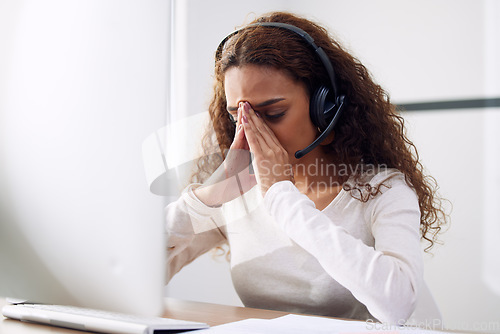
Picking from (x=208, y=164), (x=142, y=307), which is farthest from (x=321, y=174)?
(x=142, y=307)

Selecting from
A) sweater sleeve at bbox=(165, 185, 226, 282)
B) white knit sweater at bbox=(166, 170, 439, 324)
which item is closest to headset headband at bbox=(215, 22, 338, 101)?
white knit sweater at bbox=(166, 170, 439, 324)

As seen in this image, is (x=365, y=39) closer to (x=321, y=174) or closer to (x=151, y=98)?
(x=321, y=174)

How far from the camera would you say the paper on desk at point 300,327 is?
617mm

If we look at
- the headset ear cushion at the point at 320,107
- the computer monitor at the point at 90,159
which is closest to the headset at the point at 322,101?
the headset ear cushion at the point at 320,107

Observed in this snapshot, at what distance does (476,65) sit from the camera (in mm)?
722

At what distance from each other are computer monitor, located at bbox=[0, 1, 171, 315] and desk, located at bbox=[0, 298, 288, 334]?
0.05 meters

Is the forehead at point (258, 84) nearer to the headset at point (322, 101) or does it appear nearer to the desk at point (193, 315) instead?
the headset at point (322, 101)

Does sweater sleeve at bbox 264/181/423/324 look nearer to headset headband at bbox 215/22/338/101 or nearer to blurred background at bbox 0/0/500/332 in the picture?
blurred background at bbox 0/0/500/332

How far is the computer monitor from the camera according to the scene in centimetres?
62

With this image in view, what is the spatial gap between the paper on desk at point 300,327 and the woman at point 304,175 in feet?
0.33

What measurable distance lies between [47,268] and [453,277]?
2.05 feet

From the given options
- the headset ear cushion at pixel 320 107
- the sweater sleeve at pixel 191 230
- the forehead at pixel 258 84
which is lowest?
the sweater sleeve at pixel 191 230

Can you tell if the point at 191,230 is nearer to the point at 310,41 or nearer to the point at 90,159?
the point at 90,159

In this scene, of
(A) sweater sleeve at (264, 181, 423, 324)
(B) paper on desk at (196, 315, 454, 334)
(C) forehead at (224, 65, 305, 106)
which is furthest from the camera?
(C) forehead at (224, 65, 305, 106)
